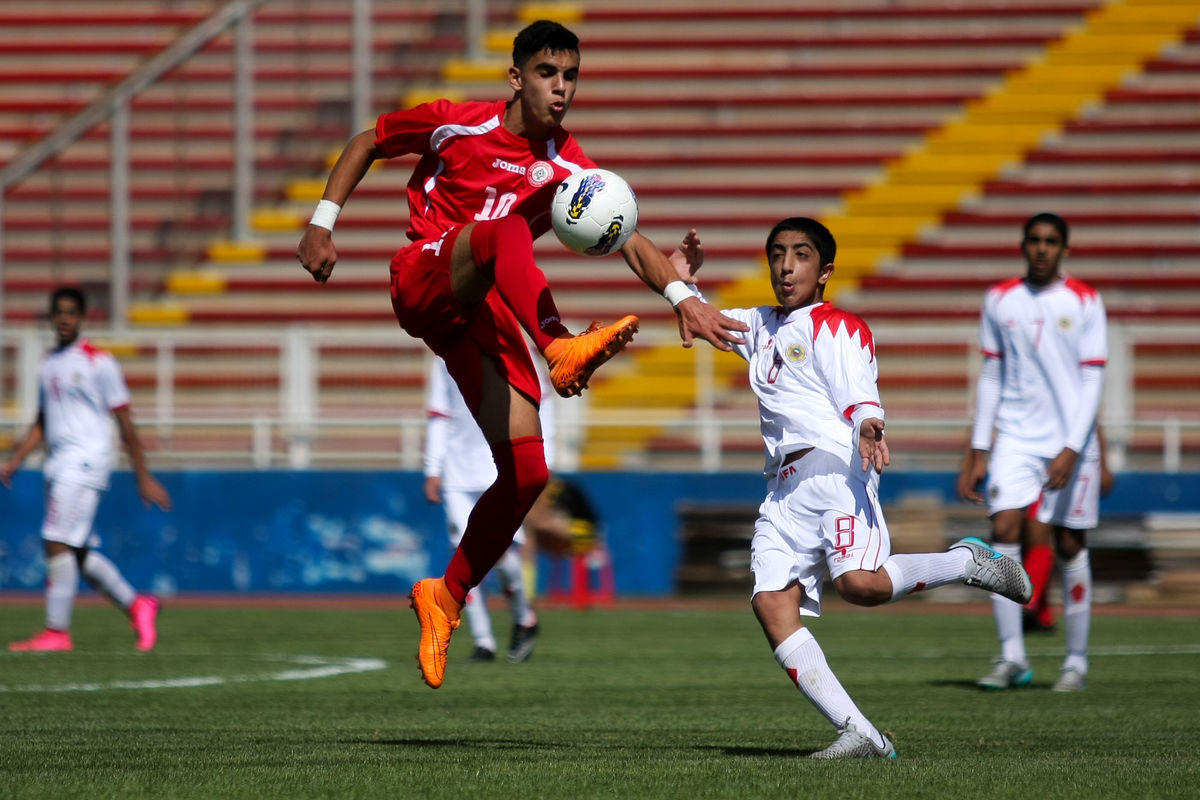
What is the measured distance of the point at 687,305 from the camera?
568 centimetres

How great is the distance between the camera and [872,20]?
867 inches

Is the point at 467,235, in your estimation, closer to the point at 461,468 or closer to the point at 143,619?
the point at 461,468

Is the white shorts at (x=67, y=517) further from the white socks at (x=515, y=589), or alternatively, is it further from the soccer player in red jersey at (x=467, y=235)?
the soccer player in red jersey at (x=467, y=235)

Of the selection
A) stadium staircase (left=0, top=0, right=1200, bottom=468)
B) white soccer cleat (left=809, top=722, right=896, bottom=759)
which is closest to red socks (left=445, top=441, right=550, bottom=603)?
white soccer cleat (left=809, top=722, right=896, bottom=759)

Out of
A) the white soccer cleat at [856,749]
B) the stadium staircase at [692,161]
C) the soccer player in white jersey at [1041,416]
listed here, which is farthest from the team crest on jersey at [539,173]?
the stadium staircase at [692,161]

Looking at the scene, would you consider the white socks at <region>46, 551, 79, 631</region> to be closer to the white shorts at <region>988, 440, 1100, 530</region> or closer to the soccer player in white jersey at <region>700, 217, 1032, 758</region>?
the white shorts at <region>988, 440, 1100, 530</region>

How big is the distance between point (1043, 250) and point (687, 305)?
341cm

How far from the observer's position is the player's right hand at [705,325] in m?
5.60

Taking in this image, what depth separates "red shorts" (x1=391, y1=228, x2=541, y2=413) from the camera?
242 inches

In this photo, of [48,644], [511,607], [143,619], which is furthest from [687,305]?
[48,644]

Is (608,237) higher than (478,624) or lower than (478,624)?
higher

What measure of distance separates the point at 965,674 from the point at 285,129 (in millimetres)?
12363

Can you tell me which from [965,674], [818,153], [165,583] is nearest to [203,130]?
[165,583]

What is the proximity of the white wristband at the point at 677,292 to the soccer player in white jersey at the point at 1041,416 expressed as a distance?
3.02m
